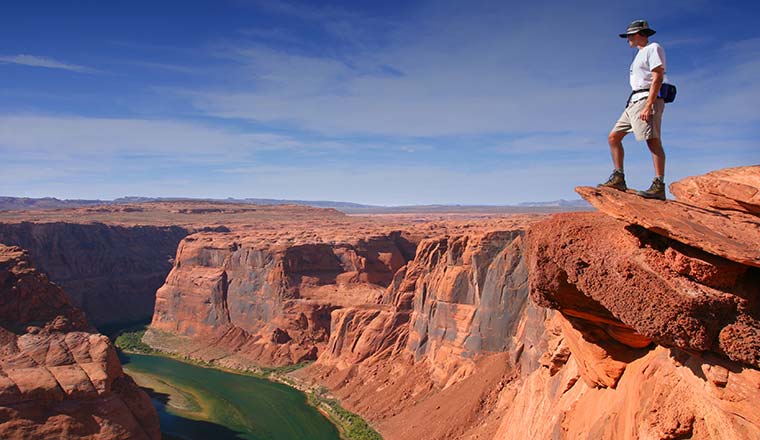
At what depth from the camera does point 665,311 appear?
834 centimetres

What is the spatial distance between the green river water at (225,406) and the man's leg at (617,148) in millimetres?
33608

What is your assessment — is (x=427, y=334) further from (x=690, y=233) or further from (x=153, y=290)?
(x=153, y=290)

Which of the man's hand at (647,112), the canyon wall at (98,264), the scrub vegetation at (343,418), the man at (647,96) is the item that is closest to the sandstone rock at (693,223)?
the man at (647,96)

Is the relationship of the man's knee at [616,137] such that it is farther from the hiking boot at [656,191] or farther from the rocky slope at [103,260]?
the rocky slope at [103,260]

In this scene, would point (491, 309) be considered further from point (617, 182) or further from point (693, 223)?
point (693, 223)

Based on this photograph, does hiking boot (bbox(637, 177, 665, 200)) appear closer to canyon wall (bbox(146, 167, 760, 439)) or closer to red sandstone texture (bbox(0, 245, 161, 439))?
canyon wall (bbox(146, 167, 760, 439))

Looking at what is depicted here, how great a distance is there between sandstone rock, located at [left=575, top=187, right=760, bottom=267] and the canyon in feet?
0.10

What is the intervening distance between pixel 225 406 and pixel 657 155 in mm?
43430

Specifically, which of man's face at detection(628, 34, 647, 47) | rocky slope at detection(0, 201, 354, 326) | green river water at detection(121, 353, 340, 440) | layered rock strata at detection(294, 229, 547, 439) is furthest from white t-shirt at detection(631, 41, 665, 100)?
rocky slope at detection(0, 201, 354, 326)

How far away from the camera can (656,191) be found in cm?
934

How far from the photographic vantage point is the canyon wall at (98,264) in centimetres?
8738

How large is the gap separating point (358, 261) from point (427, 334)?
21732 mm

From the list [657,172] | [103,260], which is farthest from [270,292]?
[657,172]

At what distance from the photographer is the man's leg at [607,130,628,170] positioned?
33.6ft
